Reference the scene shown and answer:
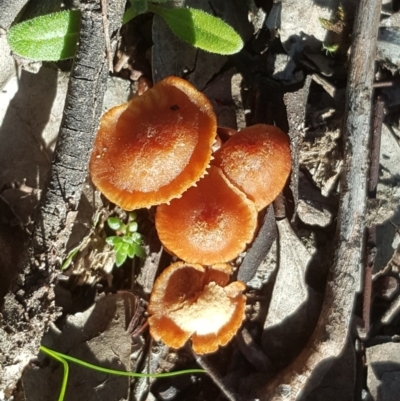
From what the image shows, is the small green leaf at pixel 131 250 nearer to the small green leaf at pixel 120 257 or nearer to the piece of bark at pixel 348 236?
the small green leaf at pixel 120 257

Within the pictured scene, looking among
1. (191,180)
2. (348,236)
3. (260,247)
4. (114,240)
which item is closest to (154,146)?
(191,180)

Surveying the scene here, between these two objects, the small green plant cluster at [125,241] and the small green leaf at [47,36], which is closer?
the small green leaf at [47,36]

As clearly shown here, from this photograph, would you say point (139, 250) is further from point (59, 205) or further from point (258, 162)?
point (258, 162)

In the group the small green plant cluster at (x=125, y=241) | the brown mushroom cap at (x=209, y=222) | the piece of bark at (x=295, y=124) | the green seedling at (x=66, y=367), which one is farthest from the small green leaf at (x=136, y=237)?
the piece of bark at (x=295, y=124)

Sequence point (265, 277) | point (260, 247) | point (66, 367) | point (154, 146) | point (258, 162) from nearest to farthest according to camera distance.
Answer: point (154, 146) → point (258, 162) → point (66, 367) → point (260, 247) → point (265, 277)

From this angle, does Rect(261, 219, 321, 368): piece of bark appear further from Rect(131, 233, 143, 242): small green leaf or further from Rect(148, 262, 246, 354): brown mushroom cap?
Rect(131, 233, 143, 242): small green leaf

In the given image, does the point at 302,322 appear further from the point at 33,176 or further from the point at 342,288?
the point at 33,176
